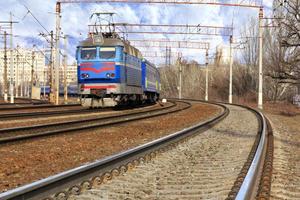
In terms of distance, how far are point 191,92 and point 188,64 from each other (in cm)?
1016

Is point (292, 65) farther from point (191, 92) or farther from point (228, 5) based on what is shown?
point (191, 92)

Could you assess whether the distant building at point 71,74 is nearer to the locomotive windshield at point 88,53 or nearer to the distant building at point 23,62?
the distant building at point 23,62

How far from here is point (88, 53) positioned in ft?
79.8

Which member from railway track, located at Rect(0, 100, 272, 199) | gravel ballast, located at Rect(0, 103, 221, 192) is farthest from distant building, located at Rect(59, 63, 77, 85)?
railway track, located at Rect(0, 100, 272, 199)

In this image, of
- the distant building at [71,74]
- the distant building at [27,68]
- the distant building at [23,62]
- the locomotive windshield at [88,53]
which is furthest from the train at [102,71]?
the distant building at [71,74]

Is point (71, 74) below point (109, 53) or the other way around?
the other way around

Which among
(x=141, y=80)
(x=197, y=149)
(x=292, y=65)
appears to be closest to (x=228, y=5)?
(x=292, y=65)

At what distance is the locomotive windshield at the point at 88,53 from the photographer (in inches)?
954

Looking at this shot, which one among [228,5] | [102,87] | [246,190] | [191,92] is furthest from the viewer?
[191,92]

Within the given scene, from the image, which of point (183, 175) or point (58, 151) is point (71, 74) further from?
point (183, 175)

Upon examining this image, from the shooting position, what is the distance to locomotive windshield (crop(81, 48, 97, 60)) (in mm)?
24242

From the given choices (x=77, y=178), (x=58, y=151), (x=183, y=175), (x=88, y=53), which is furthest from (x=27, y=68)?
(x=77, y=178)

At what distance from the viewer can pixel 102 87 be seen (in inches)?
938

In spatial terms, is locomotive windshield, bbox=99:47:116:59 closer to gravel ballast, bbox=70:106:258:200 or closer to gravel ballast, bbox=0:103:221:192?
gravel ballast, bbox=0:103:221:192
